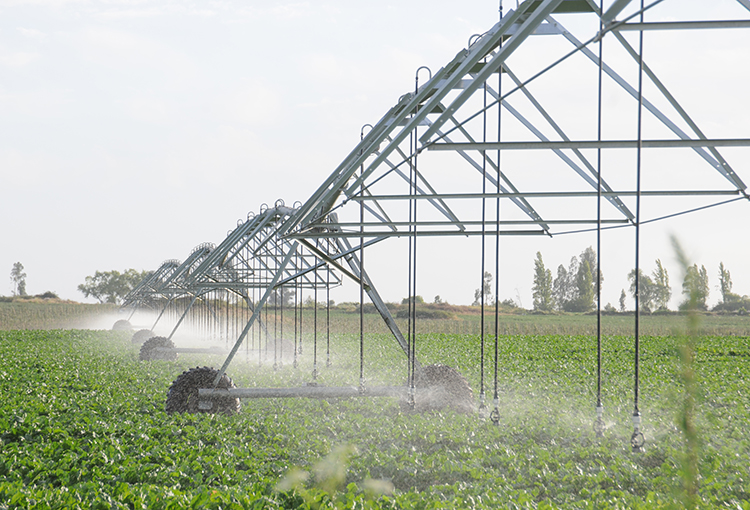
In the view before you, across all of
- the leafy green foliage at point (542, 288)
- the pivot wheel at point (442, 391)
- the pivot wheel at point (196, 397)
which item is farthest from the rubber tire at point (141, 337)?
the leafy green foliage at point (542, 288)

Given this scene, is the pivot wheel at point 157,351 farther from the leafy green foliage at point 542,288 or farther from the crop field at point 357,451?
the leafy green foliage at point 542,288

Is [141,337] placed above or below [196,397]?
below

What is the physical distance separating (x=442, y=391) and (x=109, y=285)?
97959mm

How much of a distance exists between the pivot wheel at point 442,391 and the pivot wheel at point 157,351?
10554mm

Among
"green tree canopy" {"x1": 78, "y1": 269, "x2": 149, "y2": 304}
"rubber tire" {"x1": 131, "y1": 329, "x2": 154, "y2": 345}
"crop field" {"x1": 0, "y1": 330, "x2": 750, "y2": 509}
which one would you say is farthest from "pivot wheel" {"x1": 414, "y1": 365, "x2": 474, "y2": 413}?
"green tree canopy" {"x1": 78, "y1": 269, "x2": 149, "y2": 304}

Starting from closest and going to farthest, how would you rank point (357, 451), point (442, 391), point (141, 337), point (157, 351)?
Result: point (357, 451) < point (442, 391) < point (157, 351) < point (141, 337)

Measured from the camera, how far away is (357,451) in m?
6.32

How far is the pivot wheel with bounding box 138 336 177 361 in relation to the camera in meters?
17.1

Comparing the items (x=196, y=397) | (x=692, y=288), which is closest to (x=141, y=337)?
(x=196, y=397)

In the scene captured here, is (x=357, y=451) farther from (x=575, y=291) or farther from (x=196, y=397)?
(x=575, y=291)

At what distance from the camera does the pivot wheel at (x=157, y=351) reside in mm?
17094

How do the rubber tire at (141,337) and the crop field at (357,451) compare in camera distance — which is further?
the rubber tire at (141,337)

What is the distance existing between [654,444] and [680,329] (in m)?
7.00

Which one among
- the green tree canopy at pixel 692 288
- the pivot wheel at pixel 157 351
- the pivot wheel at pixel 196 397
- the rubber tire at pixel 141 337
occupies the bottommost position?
the rubber tire at pixel 141 337
